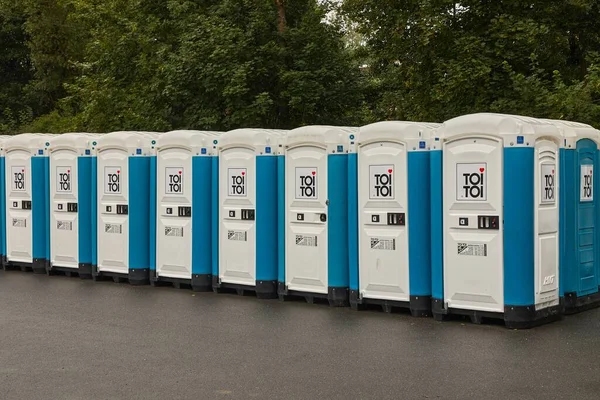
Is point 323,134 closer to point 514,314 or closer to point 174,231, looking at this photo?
point 174,231

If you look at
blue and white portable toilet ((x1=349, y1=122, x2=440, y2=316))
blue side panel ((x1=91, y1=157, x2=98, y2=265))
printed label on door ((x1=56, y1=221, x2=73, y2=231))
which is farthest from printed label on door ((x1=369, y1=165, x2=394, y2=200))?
printed label on door ((x1=56, y1=221, x2=73, y2=231))

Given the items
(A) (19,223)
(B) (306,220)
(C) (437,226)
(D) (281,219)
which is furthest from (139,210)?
(C) (437,226)

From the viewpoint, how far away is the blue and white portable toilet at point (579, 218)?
10109 millimetres

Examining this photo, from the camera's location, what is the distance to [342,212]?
35.9 feet

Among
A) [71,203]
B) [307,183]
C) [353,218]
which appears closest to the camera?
[353,218]

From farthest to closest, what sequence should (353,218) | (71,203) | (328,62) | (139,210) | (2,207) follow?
(328,62) < (2,207) < (71,203) < (139,210) < (353,218)

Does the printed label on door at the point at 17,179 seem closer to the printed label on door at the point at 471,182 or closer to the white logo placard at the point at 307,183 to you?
the white logo placard at the point at 307,183

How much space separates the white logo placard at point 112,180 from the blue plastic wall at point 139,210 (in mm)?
291

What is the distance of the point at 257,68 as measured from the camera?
21344 mm

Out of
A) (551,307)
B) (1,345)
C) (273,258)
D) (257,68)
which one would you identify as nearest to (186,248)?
(273,258)

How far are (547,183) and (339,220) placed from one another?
260cm

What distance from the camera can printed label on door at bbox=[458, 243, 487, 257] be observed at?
31.2 ft

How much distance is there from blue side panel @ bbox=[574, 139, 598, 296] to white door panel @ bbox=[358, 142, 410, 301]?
2.04 m

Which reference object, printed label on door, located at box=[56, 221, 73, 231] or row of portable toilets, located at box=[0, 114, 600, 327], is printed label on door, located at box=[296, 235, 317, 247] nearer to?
row of portable toilets, located at box=[0, 114, 600, 327]
